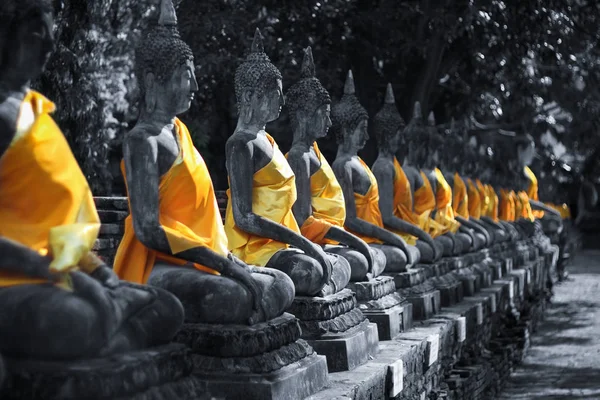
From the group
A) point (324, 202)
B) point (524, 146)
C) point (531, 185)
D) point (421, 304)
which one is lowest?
point (421, 304)

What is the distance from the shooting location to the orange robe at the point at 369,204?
7.56m

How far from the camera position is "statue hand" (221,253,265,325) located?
14.6 feet

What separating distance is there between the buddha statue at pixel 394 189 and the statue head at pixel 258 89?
293 centimetres

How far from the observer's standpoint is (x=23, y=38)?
3.33 meters

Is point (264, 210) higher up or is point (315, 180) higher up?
point (315, 180)

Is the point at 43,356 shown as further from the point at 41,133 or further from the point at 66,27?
the point at 66,27

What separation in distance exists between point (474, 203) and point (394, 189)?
484 cm

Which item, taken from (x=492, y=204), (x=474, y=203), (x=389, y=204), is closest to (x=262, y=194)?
(x=389, y=204)

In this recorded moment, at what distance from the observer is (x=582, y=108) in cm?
1783

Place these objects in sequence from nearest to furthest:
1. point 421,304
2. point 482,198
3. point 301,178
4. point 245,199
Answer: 1. point 245,199
2. point 301,178
3. point 421,304
4. point 482,198

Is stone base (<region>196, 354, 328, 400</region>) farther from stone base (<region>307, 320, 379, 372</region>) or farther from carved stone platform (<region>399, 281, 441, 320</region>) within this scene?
carved stone platform (<region>399, 281, 441, 320</region>)

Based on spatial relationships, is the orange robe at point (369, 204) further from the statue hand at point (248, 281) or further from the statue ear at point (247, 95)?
the statue hand at point (248, 281)

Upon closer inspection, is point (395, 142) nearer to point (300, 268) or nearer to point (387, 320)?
point (387, 320)

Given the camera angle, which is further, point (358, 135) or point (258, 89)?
point (358, 135)
